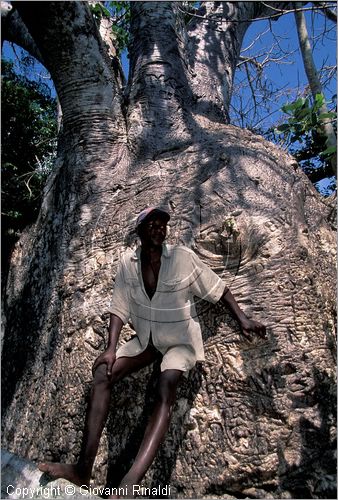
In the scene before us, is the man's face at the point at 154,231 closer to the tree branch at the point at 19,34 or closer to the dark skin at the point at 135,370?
the dark skin at the point at 135,370

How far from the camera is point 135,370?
105 inches

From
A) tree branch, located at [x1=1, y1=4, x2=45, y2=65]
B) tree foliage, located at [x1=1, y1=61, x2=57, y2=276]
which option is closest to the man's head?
tree branch, located at [x1=1, y1=4, x2=45, y2=65]

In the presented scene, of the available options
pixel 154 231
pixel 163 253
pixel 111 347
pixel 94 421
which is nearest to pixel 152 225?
pixel 154 231

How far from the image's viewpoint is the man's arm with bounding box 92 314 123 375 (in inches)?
100

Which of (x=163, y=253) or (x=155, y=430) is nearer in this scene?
(x=155, y=430)

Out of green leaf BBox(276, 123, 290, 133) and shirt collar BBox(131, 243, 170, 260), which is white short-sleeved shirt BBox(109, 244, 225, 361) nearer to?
shirt collar BBox(131, 243, 170, 260)

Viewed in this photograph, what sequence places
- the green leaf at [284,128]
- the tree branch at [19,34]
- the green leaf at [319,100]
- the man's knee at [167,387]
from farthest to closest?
the tree branch at [19,34] → the green leaf at [284,128] → the green leaf at [319,100] → the man's knee at [167,387]

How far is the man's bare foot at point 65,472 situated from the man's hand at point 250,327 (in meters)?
1.01

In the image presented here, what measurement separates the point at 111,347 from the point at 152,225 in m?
0.63

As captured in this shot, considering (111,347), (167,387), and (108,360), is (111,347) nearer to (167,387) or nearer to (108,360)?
(108,360)

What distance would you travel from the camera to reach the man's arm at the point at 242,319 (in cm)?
269

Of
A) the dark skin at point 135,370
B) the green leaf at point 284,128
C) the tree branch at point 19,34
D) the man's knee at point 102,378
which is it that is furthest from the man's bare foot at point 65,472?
the tree branch at point 19,34

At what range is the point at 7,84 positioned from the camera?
22.9 feet

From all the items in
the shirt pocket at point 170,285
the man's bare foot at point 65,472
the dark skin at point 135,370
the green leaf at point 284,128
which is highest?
the green leaf at point 284,128
